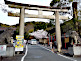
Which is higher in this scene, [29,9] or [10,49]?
[29,9]

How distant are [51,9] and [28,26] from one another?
46962mm

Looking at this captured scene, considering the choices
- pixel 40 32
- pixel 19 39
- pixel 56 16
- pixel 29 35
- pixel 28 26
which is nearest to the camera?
pixel 19 39

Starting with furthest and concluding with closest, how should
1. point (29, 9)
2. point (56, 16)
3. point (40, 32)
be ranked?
point (40, 32) < point (56, 16) < point (29, 9)

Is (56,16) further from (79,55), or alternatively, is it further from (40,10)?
(79,55)

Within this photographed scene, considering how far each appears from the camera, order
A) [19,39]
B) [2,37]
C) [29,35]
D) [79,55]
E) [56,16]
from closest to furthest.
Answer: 1. [79,55]
2. [2,37]
3. [19,39]
4. [56,16]
5. [29,35]

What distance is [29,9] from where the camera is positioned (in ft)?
42.7

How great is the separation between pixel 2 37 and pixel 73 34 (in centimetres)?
931

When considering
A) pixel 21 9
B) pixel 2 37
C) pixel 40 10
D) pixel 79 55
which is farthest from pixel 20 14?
pixel 79 55

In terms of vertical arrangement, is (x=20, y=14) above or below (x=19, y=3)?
below

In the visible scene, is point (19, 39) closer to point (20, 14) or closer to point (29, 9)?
point (20, 14)

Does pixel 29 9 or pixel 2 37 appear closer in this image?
pixel 2 37

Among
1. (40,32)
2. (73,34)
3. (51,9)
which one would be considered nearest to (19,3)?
(51,9)

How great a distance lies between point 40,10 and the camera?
43.3ft

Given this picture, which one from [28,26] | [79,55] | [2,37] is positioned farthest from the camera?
[28,26]
